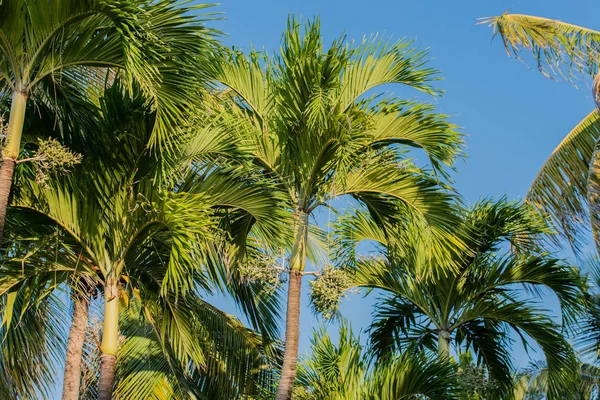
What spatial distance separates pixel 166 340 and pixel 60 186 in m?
2.27

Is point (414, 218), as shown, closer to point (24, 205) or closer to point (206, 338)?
point (206, 338)

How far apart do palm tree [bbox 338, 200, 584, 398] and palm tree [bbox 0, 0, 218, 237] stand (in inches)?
170

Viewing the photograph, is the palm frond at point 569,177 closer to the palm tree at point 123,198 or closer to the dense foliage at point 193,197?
the dense foliage at point 193,197

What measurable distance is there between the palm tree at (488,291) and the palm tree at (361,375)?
5.61ft

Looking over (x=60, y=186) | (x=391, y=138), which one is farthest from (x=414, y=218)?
(x=60, y=186)

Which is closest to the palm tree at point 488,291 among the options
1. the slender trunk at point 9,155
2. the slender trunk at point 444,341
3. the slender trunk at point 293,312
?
the slender trunk at point 444,341

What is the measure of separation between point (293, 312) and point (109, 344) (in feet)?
5.66

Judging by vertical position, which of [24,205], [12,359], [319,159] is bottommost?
[12,359]

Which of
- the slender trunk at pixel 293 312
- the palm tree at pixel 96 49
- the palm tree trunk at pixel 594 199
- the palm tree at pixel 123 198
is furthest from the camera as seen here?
the palm tree trunk at pixel 594 199

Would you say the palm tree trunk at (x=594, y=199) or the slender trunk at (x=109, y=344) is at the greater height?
the palm tree trunk at (x=594, y=199)

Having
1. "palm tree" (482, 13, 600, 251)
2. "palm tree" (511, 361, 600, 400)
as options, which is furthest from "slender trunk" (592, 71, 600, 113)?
"palm tree" (511, 361, 600, 400)

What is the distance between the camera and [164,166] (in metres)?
8.00

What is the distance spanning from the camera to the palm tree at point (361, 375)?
32.4 feet

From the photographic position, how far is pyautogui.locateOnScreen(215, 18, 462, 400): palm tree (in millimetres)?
8641
